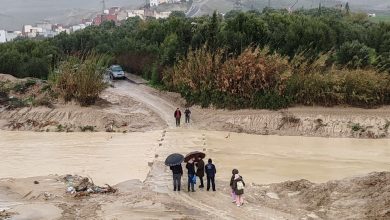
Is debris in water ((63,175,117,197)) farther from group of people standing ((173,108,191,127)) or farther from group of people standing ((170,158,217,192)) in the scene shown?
group of people standing ((173,108,191,127))

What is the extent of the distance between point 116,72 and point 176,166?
96.3 feet

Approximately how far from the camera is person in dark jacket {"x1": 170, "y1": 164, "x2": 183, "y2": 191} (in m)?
20.3

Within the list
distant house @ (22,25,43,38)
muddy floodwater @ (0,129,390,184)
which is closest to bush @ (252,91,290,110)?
muddy floodwater @ (0,129,390,184)

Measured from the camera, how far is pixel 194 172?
2056cm

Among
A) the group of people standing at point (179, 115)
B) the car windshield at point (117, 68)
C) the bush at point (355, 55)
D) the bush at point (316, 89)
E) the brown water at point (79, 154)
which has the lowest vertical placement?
the brown water at point (79, 154)

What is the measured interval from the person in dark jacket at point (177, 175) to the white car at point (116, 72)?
2864 centimetres

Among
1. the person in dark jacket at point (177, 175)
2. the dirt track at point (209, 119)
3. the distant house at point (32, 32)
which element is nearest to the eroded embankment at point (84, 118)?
the dirt track at point (209, 119)

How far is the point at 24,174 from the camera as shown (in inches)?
973

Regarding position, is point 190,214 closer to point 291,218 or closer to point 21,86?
point 291,218

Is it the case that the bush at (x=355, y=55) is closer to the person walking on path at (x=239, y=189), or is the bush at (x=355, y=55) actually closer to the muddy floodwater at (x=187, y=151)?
the muddy floodwater at (x=187, y=151)

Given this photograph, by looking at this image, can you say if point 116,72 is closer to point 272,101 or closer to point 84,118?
point 84,118

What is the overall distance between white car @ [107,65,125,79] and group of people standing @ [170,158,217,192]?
93.9 feet

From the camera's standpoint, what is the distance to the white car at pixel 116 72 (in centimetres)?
4825

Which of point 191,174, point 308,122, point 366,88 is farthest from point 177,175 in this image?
point 366,88
